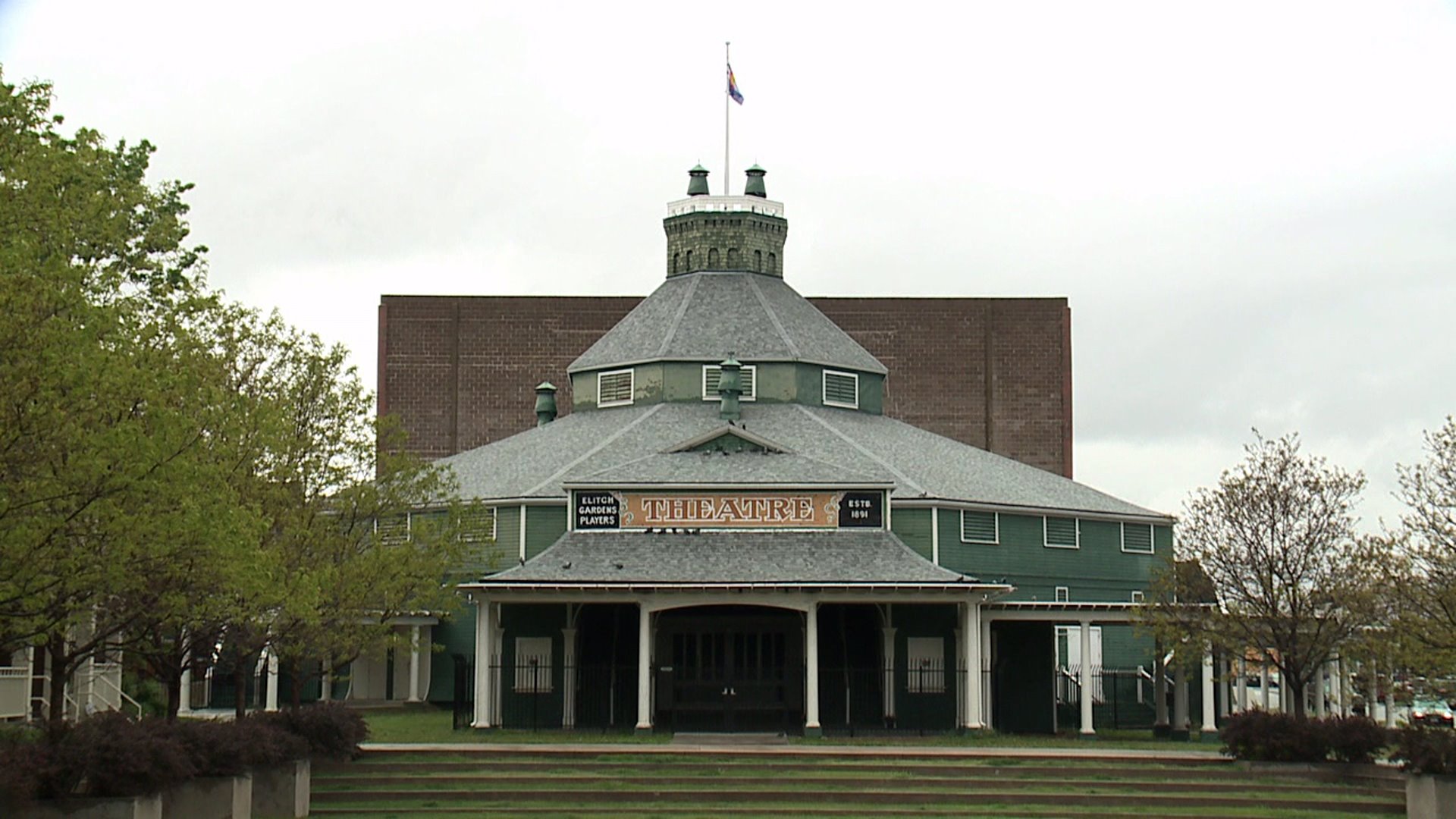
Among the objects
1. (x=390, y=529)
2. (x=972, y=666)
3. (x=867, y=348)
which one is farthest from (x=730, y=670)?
(x=867, y=348)

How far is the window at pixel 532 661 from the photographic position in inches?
1831

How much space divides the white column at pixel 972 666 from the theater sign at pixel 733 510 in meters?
Answer: 3.24

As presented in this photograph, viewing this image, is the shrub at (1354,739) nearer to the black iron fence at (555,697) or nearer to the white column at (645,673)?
the white column at (645,673)

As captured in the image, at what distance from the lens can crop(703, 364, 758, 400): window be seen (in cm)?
5678

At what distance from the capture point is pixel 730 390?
177 feet

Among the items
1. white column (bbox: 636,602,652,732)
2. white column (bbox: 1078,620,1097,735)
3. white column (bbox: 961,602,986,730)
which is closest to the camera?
white column (bbox: 636,602,652,732)

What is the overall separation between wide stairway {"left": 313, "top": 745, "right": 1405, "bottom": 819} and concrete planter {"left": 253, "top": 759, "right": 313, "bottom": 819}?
815 mm

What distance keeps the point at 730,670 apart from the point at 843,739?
13.8ft

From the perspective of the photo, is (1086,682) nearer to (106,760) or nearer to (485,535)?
(485,535)

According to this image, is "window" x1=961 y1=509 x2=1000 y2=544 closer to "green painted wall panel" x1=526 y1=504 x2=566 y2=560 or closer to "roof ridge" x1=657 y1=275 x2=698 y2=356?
"green painted wall panel" x1=526 y1=504 x2=566 y2=560

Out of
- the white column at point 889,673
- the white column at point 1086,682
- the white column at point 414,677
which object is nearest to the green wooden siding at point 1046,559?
the white column at point 889,673

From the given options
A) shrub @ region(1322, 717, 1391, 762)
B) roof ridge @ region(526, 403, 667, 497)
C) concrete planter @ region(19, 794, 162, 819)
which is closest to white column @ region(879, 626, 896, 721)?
roof ridge @ region(526, 403, 667, 497)

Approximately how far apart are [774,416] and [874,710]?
11893 millimetres

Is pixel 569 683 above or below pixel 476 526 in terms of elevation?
below
